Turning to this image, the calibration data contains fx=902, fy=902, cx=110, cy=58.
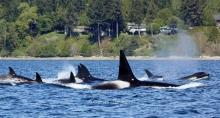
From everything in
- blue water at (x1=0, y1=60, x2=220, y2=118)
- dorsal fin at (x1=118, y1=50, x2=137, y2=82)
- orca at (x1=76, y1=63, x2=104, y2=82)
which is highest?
dorsal fin at (x1=118, y1=50, x2=137, y2=82)

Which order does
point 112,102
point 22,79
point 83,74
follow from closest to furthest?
point 112,102, point 22,79, point 83,74

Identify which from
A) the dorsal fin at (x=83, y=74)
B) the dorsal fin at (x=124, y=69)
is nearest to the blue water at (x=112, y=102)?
the dorsal fin at (x=124, y=69)

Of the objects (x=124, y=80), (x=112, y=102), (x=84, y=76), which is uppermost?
(x=124, y=80)

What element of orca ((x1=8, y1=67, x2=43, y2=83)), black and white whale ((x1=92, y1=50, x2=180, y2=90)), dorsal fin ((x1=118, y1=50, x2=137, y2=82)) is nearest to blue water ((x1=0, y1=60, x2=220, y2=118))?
black and white whale ((x1=92, y1=50, x2=180, y2=90))

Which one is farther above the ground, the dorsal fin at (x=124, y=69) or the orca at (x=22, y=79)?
the dorsal fin at (x=124, y=69)

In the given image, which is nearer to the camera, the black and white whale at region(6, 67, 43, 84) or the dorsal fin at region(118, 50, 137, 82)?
the dorsal fin at region(118, 50, 137, 82)

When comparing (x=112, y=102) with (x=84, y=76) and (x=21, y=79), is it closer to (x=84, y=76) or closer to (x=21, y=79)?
(x=21, y=79)

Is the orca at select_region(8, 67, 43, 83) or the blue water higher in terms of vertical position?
the blue water

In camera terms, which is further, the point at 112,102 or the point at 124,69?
the point at 124,69

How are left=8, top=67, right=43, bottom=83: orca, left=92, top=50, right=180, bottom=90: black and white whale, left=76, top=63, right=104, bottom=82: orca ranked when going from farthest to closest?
left=76, top=63, right=104, bottom=82: orca
left=8, top=67, right=43, bottom=83: orca
left=92, top=50, right=180, bottom=90: black and white whale

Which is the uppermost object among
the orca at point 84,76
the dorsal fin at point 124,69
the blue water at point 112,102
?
the dorsal fin at point 124,69

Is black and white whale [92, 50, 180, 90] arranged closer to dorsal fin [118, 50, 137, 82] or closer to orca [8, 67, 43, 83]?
dorsal fin [118, 50, 137, 82]

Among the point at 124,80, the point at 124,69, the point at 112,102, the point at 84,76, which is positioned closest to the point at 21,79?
the point at 84,76

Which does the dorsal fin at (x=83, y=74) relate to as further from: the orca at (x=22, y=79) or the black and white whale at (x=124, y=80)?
the black and white whale at (x=124, y=80)
